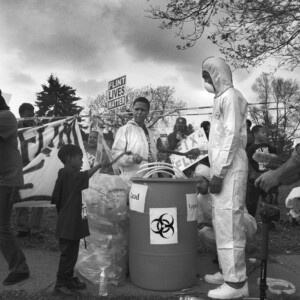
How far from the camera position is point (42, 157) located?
576 centimetres

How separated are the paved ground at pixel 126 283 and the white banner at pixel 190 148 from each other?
1.21 metres

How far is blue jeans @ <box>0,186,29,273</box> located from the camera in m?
3.88

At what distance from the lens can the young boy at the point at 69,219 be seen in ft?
11.7

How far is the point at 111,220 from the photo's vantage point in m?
3.94

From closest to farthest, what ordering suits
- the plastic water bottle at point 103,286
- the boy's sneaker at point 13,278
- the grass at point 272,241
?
the plastic water bottle at point 103,286
the boy's sneaker at point 13,278
the grass at point 272,241

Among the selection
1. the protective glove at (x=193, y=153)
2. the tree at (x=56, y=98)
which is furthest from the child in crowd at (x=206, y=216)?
the tree at (x=56, y=98)

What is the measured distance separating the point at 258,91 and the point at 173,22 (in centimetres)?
3993

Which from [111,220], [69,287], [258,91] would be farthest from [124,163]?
[258,91]

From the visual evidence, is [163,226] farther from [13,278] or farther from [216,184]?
[13,278]

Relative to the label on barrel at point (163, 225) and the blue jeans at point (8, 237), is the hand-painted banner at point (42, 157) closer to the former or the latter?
the blue jeans at point (8, 237)

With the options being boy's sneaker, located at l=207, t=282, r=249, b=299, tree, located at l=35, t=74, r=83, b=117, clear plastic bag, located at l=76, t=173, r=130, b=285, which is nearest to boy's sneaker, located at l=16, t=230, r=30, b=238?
clear plastic bag, located at l=76, t=173, r=130, b=285

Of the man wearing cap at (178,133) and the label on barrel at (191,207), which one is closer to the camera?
the label on barrel at (191,207)

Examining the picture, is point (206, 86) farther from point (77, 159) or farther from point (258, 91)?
point (258, 91)

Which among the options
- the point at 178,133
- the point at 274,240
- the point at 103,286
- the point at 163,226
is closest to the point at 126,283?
the point at 103,286
